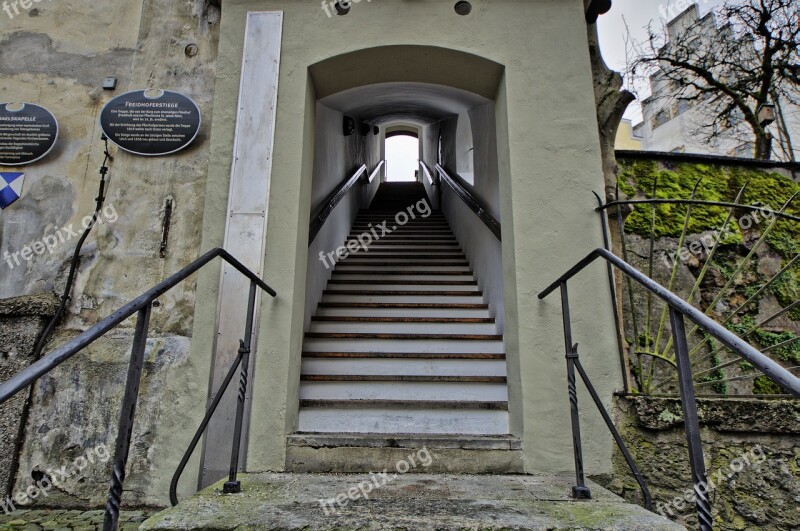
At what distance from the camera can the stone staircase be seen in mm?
2674

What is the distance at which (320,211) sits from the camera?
369cm

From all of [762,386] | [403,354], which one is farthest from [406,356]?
[762,386]

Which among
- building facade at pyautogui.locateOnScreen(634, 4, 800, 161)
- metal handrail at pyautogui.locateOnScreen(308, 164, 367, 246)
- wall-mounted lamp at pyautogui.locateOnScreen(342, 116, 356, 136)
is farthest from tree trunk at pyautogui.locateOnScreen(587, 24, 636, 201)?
building facade at pyautogui.locateOnScreen(634, 4, 800, 161)

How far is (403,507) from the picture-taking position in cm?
161

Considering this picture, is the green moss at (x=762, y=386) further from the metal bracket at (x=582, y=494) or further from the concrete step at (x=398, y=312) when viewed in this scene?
the metal bracket at (x=582, y=494)

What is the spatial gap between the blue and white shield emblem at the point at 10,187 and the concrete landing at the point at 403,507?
7.30 ft

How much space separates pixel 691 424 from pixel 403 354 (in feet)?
6.77

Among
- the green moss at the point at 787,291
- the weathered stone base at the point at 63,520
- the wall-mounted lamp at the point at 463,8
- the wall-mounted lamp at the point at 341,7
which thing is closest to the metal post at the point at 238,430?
the weathered stone base at the point at 63,520

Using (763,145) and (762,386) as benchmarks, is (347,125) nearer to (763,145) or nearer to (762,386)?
(762,386)

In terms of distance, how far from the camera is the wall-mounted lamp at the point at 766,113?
22.0ft

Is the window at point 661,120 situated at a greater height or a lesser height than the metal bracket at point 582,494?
greater

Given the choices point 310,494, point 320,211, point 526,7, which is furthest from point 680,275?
point 310,494

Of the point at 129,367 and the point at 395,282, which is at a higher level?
the point at 395,282

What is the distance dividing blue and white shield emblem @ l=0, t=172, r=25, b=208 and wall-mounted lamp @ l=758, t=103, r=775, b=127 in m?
8.63
